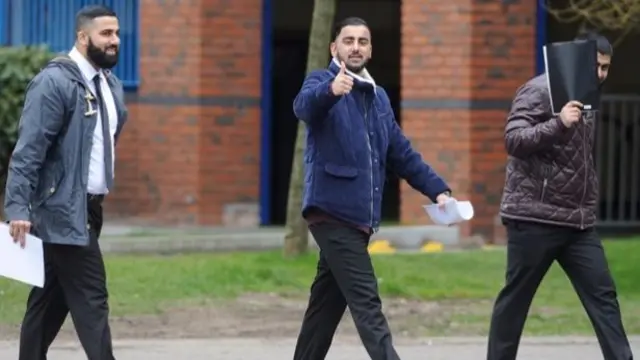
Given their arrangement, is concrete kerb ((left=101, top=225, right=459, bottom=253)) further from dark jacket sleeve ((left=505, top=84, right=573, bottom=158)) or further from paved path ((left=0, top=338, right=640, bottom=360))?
dark jacket sleeve ((left=505, top=84, right=573, bottom=158))

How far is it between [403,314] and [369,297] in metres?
3.11

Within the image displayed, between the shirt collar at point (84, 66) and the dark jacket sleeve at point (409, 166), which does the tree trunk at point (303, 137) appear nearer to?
the dark jacket sleeve at point (409, 166)

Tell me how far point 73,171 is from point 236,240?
682cm

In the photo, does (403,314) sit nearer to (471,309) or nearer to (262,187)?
(471,309)

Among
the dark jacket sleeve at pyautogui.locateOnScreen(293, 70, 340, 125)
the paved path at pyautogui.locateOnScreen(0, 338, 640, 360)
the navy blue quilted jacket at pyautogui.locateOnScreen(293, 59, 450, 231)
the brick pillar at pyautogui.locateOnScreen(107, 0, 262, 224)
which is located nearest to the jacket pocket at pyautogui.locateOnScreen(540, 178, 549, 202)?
the navy blue quilted jacket at pyautogui.locateOnScreen(293, 59, 450, 231)

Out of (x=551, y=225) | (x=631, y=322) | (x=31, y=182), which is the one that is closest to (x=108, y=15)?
(x=31, y=182)

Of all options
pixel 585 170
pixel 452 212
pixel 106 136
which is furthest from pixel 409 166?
pixel 106 136

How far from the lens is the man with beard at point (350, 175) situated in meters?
6.72

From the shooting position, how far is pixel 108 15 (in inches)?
271

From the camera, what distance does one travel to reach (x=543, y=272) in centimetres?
727

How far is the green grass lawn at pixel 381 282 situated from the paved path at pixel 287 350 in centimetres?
53

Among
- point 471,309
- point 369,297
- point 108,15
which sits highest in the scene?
point 108,15

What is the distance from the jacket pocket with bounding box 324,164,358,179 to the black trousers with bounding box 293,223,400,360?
0.79 feet

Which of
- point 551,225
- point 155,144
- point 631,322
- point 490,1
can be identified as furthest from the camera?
point 155,144
